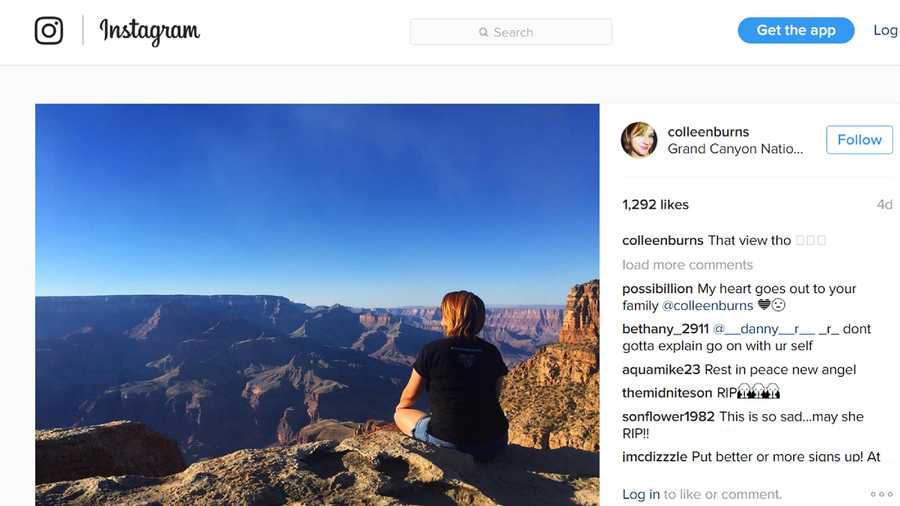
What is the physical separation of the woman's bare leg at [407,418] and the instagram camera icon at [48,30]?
373 cm

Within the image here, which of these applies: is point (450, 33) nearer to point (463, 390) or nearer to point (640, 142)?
point (640, 142)

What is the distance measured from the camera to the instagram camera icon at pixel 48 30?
2.89 meters

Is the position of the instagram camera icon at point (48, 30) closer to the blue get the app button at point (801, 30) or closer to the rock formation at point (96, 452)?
the rock formation at point (96, 452)

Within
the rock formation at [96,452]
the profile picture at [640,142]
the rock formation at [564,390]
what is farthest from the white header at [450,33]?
the rock formation at [564,390]

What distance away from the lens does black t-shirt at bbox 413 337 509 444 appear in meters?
3.03

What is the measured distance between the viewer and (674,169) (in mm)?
2916

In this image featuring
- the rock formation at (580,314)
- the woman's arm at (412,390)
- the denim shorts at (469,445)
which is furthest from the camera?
the rock formation at (580,314)

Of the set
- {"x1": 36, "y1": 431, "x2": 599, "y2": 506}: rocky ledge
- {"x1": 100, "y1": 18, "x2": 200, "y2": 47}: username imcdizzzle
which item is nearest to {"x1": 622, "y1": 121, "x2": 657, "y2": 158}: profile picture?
{"x1": 36, "y1": 431, "x2": 599, "y2": 506}: rocky ledge

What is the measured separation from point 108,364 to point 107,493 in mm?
131983

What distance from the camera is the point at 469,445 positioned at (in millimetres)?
3018

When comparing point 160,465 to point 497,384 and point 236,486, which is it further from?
point 497,384

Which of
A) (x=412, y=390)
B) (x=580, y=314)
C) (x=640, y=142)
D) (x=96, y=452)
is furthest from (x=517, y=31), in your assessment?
(x=580, y=314)

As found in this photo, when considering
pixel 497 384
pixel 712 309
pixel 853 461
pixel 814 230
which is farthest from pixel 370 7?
pixel 853 461

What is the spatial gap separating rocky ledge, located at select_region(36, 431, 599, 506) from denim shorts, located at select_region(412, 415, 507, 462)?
9 cm
